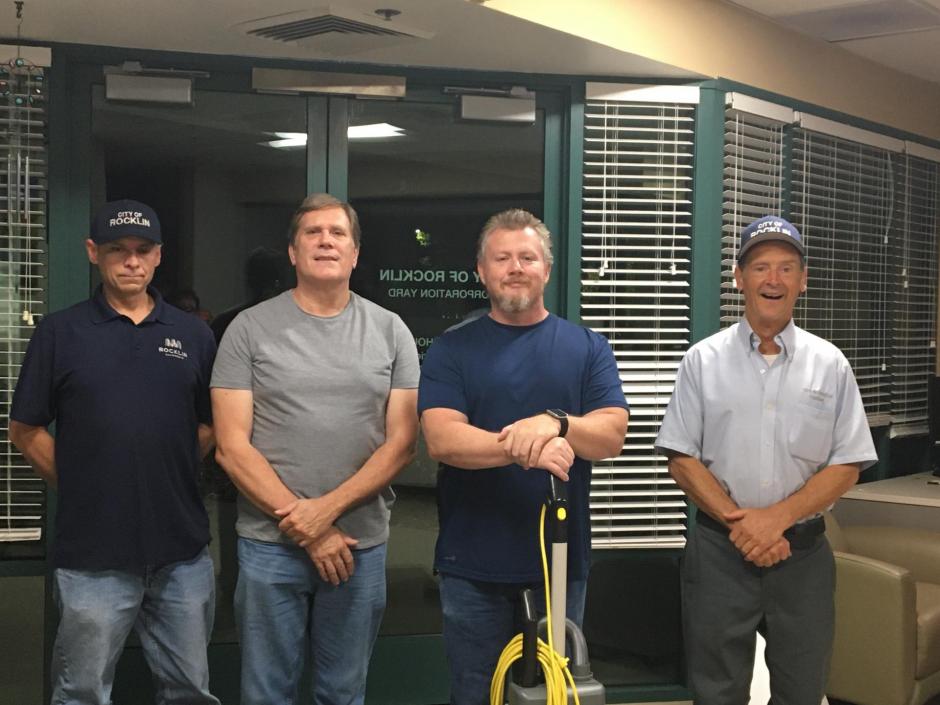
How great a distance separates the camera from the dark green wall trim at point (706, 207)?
4.10 meters

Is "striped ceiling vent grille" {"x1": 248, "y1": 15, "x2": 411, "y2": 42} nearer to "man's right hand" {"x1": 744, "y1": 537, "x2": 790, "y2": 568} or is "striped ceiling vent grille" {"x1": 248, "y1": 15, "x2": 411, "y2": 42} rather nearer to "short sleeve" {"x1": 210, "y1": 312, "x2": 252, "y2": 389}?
"short sleeve" {"x1": 210, "y1": 312, "x2": 252, "y2": 389}

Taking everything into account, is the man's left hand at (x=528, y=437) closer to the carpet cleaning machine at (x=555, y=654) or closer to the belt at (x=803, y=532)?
the carpet cleaning machine at (x=555, y=654)

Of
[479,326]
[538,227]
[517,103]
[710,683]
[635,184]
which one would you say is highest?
[517,103]

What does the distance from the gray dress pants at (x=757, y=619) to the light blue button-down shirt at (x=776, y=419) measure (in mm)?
187

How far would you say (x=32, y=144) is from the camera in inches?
143

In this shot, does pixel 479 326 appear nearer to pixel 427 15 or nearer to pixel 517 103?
pixel 427 15

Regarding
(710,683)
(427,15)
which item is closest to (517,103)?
(427,15)

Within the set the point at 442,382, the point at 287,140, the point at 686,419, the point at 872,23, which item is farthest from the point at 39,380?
the point at 872,23

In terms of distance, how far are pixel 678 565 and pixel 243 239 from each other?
2.12 metres

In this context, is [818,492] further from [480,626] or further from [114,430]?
[114,430]

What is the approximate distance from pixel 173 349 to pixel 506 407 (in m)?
0.97

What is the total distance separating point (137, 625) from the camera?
299 centimetres

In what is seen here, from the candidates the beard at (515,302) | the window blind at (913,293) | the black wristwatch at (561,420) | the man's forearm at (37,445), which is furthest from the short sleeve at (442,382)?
the window blind at (913,293)

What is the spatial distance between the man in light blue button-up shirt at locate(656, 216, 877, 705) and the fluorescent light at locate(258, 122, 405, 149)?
5.04 feet
